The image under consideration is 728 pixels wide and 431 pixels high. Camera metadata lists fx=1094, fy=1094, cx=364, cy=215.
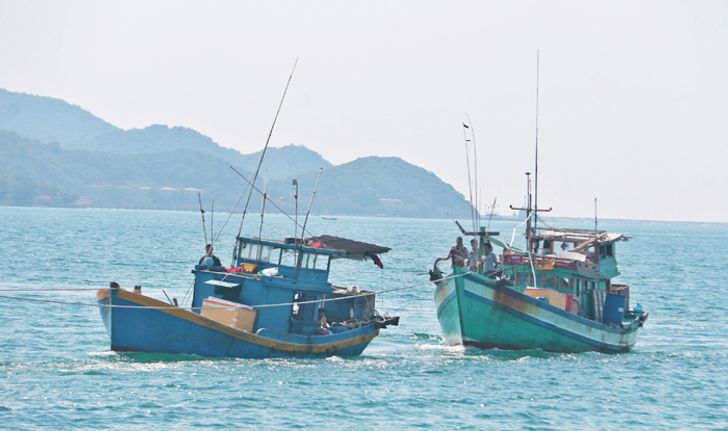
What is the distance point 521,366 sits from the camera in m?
40.0

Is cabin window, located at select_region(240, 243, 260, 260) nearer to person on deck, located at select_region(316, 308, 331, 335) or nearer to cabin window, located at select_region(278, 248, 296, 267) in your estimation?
cabin window, located at select_region(278, 248, 296, 267)

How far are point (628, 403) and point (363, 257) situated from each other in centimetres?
1161

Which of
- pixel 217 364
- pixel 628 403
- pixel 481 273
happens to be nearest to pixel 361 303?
pixel 481 273

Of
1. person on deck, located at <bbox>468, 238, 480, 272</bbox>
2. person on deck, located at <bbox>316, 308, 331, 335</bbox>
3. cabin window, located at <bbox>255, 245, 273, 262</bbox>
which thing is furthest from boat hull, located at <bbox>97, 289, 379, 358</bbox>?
person on deck, located at <bbox>468, 238, 480, 272</bbox>

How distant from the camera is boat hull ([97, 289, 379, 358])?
35281 millimetres

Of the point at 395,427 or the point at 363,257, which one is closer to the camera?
the point at 395,427

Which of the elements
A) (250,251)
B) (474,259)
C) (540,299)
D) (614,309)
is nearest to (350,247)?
(250,251)

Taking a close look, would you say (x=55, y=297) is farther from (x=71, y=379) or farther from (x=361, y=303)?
(x=71, y=379)

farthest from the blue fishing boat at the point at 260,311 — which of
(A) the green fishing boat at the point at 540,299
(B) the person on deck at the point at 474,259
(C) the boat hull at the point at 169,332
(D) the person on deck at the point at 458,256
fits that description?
(B) the person on deck at the point at 474,259

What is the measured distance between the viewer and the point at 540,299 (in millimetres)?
43125

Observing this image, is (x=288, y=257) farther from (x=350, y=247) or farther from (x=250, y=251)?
(x=350, y=247)

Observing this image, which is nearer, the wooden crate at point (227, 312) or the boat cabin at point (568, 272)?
the wooden crate at point (227, 312)

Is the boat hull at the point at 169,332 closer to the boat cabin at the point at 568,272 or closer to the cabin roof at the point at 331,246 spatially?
the cabin roof at the point at 331,246

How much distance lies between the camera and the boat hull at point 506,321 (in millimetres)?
42031
